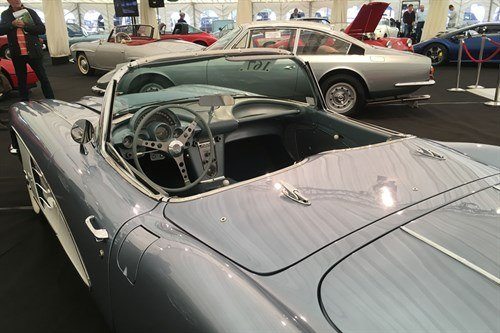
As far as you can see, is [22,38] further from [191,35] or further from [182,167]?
[191,35]

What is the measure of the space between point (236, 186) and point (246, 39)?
466 cm

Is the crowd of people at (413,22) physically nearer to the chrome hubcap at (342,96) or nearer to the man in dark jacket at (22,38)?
the chrome hubcap at (342,96)

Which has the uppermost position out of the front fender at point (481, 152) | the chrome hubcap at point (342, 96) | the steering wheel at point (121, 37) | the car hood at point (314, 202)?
the steering wheel at point (121, 37)

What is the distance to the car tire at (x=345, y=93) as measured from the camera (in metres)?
6.11

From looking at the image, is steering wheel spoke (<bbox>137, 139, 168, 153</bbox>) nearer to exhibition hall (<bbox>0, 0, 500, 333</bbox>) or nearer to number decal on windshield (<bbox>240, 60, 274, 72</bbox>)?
exhibition hall (<bbox>0, 0, 500, 333</bbox>)

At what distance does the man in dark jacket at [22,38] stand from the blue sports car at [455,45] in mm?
10146

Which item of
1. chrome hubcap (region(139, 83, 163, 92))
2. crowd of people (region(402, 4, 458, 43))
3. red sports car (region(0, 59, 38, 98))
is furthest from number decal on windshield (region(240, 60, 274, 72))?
crowd of people (region(402, 4, 458, 43))

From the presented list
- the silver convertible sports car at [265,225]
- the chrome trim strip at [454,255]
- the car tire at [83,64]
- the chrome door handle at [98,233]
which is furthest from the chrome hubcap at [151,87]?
the car tire at [83,64]

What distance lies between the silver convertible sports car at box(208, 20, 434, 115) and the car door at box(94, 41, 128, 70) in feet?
14.1

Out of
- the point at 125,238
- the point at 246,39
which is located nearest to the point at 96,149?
the point at 125,238

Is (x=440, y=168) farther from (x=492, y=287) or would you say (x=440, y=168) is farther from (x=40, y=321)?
(x=40, y=321)

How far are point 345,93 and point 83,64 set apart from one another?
7571 millimetres

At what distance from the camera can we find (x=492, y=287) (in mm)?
1098

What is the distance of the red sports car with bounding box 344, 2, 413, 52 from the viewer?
847 centimetres
